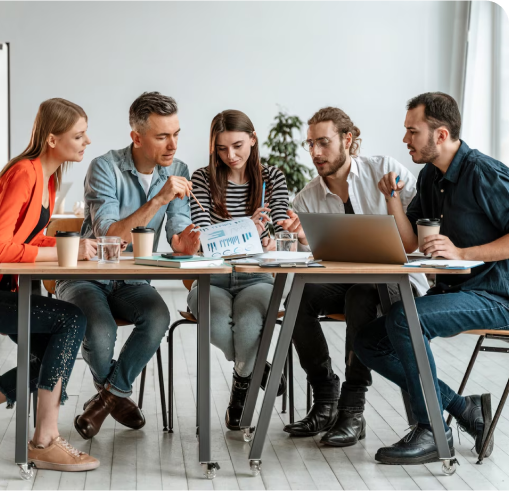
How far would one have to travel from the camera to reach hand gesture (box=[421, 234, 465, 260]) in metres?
2.33

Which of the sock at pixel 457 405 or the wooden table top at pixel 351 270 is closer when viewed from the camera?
the wooden table top at pixel 351 270

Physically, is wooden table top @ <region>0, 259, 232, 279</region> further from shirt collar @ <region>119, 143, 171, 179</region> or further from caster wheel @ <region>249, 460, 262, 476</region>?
shirt collar @ <region>119, 143, 171, 179</region>

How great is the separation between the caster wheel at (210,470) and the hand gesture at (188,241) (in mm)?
731

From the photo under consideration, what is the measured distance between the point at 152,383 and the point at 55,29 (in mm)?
4075

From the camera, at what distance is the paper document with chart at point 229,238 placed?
2408 millimetres

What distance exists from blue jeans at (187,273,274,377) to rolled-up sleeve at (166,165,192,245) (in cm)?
31

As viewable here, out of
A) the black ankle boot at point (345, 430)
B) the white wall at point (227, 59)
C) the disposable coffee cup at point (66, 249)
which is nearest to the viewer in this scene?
the disposable coffee cup at point (66, 249)

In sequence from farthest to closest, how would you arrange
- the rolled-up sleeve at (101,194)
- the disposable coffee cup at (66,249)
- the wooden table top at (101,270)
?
the rolled-up sleeve at (101,194) → the disposable coffee cup at (66,249) → the wooden table top at (101,270)

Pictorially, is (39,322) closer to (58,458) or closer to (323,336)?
(58,458)

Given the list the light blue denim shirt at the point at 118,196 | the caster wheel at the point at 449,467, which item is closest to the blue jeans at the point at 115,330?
the light blue denim shirt at the point at 118,196

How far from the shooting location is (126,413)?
263 cm

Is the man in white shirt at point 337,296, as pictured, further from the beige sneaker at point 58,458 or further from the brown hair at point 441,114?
the beige sneaker at point 58,458

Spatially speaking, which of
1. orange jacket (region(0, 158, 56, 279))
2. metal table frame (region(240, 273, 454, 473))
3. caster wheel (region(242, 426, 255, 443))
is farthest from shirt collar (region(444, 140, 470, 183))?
orange jacket (region(0, 158, 56, 279))

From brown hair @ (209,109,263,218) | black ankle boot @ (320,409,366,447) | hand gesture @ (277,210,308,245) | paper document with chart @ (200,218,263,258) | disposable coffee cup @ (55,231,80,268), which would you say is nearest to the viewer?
disposable coffee cup @ (55,231,80,268)
